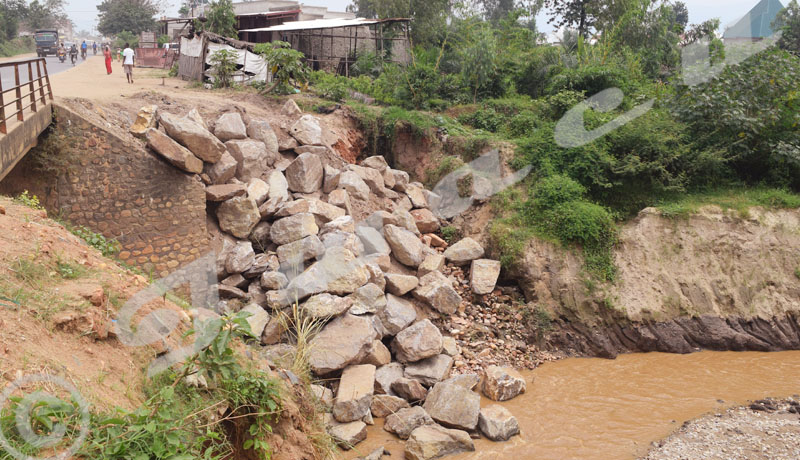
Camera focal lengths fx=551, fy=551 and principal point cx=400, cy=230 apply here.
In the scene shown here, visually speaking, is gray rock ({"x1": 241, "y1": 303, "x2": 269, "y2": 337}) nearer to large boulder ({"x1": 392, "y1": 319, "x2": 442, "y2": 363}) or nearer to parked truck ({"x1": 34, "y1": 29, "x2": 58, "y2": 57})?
large boulder ({"x1": 392, "y1": 319, "x2": 442, "y2": 363})

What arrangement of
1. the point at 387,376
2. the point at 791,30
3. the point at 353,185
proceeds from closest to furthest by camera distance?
1. the point at 387,376
2. the point at 353,185
3. the point at 791,30

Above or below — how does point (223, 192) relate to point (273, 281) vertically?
above

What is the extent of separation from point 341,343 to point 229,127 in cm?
466

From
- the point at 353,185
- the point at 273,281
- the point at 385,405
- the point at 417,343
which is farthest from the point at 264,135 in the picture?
the point at 385,405

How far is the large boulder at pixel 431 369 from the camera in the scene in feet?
24.7

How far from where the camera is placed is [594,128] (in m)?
11.5

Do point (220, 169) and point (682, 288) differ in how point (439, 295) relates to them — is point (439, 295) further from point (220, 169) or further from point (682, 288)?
point (682, 288)

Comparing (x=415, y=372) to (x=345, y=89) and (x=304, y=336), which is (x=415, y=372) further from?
(x=345, y=89)

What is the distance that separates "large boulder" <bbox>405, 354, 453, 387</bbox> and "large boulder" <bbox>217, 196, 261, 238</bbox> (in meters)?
3.44

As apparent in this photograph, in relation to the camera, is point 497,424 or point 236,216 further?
point 236,216

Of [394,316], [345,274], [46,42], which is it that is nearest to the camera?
[345,274]

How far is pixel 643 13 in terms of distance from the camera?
17375 millimetres

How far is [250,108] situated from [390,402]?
7147 millimetres

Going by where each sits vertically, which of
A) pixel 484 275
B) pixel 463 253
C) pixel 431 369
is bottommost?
pixel 431 369
